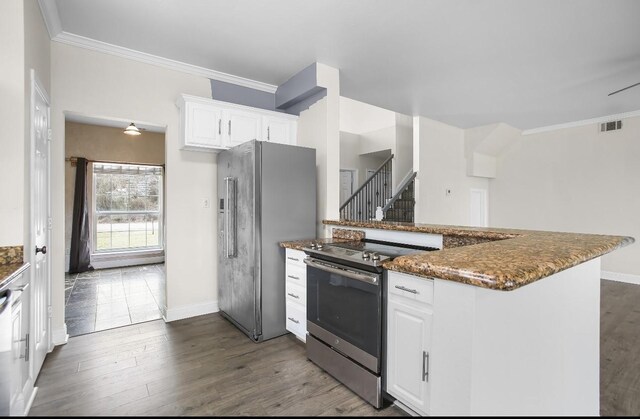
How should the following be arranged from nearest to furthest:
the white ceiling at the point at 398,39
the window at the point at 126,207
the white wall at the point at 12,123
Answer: the white wall at the point at 12,123 < the white ceiling at the point at 398,39 < the window at the point at 126,207

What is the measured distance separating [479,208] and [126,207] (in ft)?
→ 24.2

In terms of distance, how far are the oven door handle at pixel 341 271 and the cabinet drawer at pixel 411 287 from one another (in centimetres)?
11

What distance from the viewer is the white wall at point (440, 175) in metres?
5.77

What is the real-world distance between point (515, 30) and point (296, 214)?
8.41ft

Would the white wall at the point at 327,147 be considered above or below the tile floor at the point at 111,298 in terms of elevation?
above

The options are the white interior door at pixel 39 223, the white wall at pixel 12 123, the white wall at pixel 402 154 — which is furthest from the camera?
the white wall at pixel 402 154

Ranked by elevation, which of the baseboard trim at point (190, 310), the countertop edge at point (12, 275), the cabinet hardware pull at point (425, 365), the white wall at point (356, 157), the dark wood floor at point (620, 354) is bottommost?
the dark wood floor at point (620, 354)

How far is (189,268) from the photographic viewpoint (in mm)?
3559

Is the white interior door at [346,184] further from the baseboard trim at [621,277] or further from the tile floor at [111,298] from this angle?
the baseboard trim at [621,277]

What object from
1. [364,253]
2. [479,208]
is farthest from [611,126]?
[364,253]

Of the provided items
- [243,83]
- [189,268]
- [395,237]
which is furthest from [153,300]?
[395,237]

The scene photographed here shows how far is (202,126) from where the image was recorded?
3.30 m

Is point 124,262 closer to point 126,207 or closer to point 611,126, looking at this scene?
point 126,207

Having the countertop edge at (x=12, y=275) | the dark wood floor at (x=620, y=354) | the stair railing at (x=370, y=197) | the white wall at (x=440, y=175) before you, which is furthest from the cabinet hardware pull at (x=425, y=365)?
the stair railing at (x=370, y=197)
